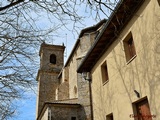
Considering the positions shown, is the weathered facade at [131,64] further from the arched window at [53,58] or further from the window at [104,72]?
the arched window at [53,58]

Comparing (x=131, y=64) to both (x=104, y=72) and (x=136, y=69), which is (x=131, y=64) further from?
(x=104, y=72)

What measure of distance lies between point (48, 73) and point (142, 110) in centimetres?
2506

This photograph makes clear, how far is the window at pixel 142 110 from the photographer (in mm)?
7148

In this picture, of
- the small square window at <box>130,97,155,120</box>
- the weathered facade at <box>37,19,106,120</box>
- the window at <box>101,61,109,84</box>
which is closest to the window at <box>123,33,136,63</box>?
the small square window at <box>130,97,155,120</box>

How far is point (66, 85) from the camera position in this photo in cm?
2553

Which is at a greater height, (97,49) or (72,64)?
(72,64)

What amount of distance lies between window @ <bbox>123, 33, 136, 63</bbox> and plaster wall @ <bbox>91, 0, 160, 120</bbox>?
0.17m

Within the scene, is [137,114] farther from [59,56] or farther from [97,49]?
[59,56]

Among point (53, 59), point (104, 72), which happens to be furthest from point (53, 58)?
point (104, 72)

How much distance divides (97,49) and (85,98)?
7.19 meters

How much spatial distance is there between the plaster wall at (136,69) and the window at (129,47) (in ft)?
0.55

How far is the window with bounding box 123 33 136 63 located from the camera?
8.64 meters

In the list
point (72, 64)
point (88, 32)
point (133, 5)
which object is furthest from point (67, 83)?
point (133, 5)

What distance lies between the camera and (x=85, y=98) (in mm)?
17406
